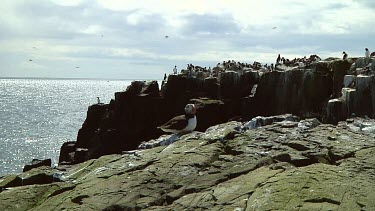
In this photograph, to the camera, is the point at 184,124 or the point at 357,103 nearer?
the point at 184,124

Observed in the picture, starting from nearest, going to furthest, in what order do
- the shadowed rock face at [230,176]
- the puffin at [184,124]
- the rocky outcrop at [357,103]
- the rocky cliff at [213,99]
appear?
the shadowed rock face at [230,176] → the puffin at [184,124] → the rocky outcrop at [357,103] → the rocky cliff at [213,99]

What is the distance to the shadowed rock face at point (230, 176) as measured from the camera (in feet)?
31.2

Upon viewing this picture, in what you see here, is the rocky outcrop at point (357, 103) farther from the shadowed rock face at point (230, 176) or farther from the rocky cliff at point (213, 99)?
the shadowed rock face at point (230, 176)

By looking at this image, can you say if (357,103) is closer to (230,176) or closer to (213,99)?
(230,176)

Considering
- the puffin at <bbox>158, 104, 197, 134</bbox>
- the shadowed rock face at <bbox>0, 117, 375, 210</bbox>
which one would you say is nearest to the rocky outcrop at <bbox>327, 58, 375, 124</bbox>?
the shadowed rock face at <bbox>0, 117, 375, 210</bbox>

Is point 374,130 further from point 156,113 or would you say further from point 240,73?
point 156,113

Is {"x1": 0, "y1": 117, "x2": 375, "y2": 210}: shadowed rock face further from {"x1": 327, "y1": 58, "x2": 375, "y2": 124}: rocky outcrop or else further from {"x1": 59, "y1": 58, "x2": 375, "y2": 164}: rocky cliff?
{"x1": 59, "y1": 58, "x2": 375, "y2": 164}: rocky cliff

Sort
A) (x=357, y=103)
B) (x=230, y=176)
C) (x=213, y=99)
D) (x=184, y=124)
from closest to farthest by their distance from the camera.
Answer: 1. (x=230, y=176)
2. (x=184, y=124)
3. (x=357, y=103)
4. (x=213, y=99)

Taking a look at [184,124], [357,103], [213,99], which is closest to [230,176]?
[184,124]

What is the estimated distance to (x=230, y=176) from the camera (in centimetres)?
1123

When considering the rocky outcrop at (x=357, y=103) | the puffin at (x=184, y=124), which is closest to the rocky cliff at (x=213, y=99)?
the rocky outcrop at (x=357, y=103)

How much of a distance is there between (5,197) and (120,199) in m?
4.23

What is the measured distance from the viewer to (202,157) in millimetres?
12594

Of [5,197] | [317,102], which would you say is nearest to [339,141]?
[5,197]
